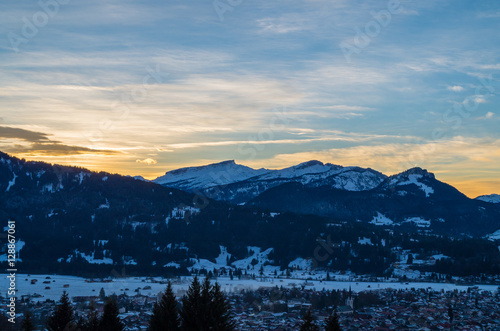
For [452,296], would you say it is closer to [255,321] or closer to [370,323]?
[370,323]

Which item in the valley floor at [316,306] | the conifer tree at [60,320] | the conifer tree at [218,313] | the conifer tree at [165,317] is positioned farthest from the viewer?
the valley floor at [316,306]

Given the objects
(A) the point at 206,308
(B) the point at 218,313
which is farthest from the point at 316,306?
(A) the point at 206,308

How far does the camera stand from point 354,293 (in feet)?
592

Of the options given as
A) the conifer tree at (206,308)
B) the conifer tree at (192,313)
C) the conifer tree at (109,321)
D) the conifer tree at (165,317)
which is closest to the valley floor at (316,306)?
the conifer tree at (109,321)

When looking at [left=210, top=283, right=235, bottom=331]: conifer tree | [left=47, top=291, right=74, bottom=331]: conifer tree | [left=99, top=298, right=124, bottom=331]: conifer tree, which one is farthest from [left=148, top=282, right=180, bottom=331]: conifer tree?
[left=47, top=291, right=74, bottom=331]: conifer tree

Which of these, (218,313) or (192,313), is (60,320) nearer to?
(192,313)

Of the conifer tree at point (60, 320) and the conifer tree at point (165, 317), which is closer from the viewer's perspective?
the conifer tree at point (165, 317)

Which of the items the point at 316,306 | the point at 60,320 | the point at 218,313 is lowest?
the point at 316,306

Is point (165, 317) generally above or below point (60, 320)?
above

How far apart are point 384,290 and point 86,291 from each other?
91320 mm

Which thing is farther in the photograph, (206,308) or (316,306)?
(316,306)

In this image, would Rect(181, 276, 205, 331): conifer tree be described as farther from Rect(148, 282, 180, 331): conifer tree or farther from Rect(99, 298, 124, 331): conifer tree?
Rect(99, 298, 124, 331): conifer tree

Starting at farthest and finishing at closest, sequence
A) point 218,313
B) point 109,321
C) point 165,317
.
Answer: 1. point 109,321
2. point 165,317
3. point 218,313

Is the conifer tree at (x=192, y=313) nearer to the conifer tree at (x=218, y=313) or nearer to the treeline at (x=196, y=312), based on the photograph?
the treeline at (x=196, y=312)
